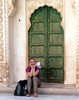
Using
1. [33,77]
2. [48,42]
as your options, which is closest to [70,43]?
[48,42]

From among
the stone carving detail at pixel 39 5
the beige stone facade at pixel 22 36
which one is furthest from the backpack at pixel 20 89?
the stone carving detail at pixel 39 5

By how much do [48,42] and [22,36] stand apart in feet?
2.27

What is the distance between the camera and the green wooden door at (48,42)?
8.37m

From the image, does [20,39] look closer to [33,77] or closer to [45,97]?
[33,77]

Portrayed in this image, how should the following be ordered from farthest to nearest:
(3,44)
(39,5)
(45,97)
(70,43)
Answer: (39,5)
(70,43)
(3,44)
(45,97)

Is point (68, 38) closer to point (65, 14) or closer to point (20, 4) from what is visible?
point (65, 14)

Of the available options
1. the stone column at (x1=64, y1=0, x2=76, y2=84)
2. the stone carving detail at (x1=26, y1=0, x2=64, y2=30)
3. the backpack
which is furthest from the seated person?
the stone carving detail at (x1=26, y1=0, x2=64, y2=30)

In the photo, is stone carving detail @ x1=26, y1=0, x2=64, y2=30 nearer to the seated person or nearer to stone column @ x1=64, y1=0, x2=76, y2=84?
stone column @ x1=64, y1=0, x2=76, y2=84

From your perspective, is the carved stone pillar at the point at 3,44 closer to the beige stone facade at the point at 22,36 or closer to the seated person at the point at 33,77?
the beige stone facade at the point at 22,36

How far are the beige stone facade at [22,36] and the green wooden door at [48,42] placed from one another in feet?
0.44

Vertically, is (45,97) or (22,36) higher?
(22,36)

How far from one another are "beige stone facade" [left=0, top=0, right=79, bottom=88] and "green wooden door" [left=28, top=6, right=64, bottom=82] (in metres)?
0.13

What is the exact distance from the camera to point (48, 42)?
27.6ft

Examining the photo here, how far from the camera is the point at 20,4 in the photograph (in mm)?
8445
